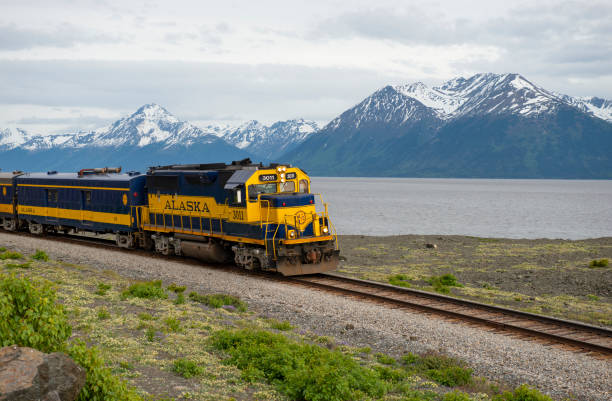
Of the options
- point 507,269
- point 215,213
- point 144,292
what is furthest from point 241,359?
point 507,269

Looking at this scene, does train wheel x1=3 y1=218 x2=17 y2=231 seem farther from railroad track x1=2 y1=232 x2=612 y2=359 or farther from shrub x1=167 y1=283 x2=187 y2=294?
shrub x1=167 y1=283 x2=187 y2=294

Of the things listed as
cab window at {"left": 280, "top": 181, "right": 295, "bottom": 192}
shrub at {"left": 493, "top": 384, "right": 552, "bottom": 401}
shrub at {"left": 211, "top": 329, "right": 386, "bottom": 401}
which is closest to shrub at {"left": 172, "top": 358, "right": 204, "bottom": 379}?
shrub at {"left": 211, "top": 329, "right": 386, "bottom": 401}

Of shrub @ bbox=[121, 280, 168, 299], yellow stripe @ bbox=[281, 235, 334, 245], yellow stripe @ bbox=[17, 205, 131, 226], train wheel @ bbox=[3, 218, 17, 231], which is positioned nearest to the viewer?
shrub @ bbox=[121, 280, 168, 299]

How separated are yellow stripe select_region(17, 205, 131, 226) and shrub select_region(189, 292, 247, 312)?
13.1 m

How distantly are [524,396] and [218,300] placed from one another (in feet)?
31.7

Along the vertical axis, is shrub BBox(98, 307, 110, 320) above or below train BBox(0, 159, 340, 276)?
below

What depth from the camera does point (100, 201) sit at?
31.1 meters

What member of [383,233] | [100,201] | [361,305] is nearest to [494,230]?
[383,233]

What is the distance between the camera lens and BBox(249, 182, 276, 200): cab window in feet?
72.1

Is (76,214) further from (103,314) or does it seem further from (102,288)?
(103,314)

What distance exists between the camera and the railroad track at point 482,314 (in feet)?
44.9

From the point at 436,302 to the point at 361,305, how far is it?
2.58 meters

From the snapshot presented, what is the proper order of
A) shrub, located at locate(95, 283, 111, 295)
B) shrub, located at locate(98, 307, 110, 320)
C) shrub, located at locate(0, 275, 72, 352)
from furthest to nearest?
shrub, located at locate(95, 283, 111, 295) < shrub, located at locate(98, 307, 110, 320) < shrub, located at locate(0, 275, 72, 352)

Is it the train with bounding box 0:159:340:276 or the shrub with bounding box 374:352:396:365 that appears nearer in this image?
the shrub with bounding box 374:352:396:365
